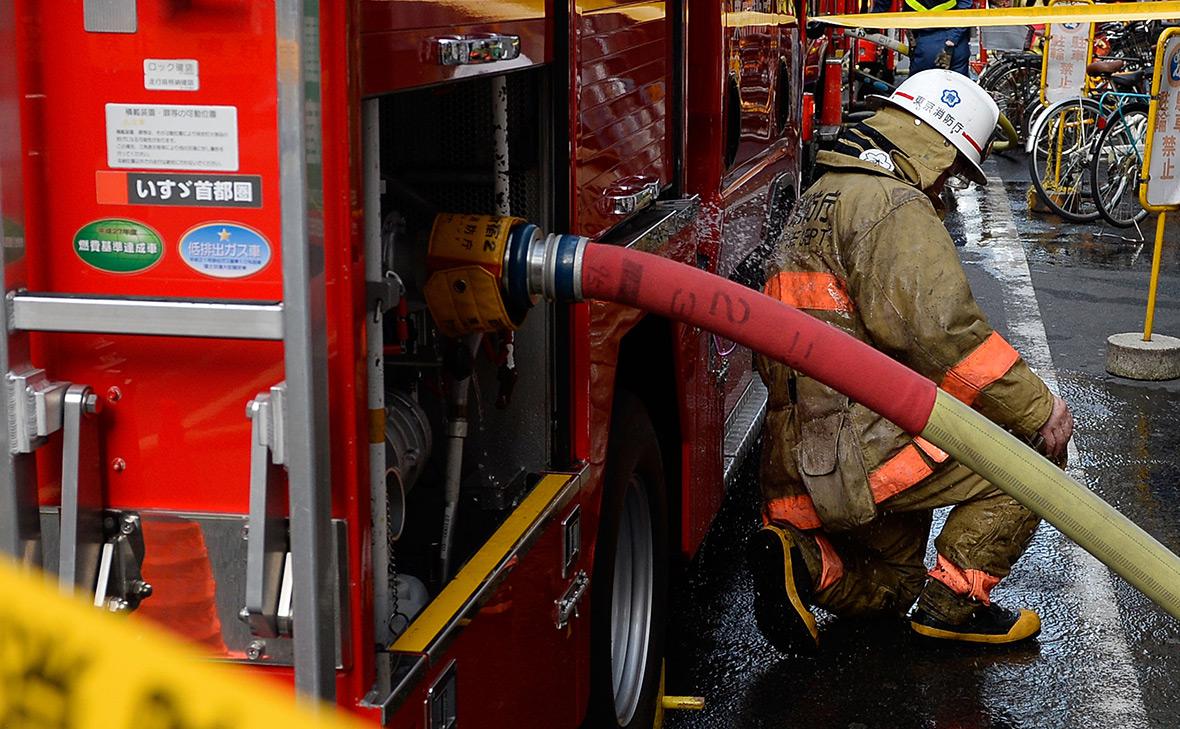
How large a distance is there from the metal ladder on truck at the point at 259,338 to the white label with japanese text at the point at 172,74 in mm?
73

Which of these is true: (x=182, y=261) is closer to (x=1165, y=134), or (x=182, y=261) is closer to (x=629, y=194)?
(x=629, y=194)

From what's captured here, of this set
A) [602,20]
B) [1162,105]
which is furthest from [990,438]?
[1162,105]

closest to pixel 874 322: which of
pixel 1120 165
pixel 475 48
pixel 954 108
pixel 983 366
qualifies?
pixel 983 366

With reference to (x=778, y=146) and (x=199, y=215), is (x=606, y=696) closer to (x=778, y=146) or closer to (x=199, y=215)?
(x=199, y=215)

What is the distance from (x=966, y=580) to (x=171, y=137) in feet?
10.7

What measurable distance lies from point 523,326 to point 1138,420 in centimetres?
476

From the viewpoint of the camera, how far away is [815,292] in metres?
4.37

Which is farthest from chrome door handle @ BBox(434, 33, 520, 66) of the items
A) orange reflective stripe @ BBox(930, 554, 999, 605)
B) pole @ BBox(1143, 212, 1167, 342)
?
pole @ BBox(1143, 212, 1167, 342)

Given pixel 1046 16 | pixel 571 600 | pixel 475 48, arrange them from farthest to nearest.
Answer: pixel 1046 16
pixel 571 600
pixel 475 48

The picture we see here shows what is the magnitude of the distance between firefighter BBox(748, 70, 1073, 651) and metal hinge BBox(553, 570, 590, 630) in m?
1.42

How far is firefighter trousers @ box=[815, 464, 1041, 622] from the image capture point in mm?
4383

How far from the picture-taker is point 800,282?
4.39 meters

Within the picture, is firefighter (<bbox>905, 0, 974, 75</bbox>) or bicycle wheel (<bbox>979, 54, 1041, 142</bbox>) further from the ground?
firefighter (<bbox>905, 0, 974, 75</bbox>)

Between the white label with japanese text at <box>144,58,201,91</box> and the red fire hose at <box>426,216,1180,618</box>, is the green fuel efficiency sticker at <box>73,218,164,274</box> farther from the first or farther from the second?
the red fire hose at <box>426,216,1180,618</box>
